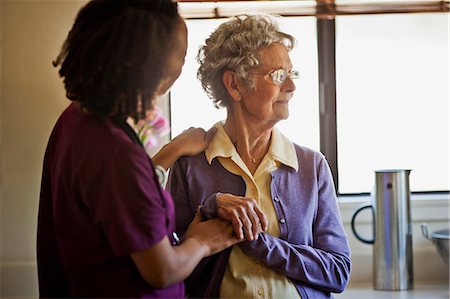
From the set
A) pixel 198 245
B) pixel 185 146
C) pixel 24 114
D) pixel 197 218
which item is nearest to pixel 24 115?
pixel 24 114

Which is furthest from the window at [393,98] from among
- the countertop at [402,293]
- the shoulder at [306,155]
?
the shoulder at [306,155]

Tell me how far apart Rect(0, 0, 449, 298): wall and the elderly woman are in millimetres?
267

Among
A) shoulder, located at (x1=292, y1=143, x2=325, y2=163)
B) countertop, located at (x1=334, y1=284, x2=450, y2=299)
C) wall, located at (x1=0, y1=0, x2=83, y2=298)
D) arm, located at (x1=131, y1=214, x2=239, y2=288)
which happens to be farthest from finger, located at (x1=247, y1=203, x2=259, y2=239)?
countertop, located at (x1=334, y1=284, x2=450, y2=299)

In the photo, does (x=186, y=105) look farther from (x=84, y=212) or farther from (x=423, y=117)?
(x=423, y=117)

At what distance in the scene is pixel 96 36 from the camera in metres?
0.81

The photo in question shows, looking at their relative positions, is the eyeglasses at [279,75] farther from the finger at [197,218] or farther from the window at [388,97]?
the window at [388,97]

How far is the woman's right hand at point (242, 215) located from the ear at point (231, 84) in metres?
0.21

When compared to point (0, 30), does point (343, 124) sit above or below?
below

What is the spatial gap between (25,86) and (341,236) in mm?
601

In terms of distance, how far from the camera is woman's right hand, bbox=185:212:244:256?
3.14ft

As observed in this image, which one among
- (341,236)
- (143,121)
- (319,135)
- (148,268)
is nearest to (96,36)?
(143,121)

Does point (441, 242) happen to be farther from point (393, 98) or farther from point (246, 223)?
point (246, 223)

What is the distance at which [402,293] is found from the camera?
1.74 metres

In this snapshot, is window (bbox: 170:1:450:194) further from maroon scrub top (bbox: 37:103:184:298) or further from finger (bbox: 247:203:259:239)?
maroon scrub top (bbox: 37:103:184:298)
